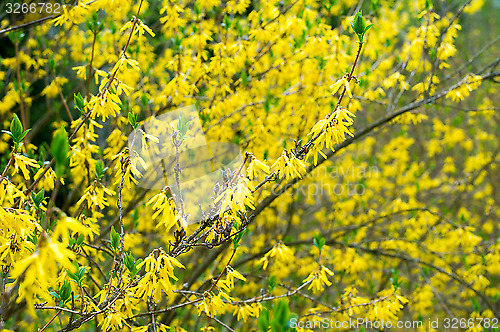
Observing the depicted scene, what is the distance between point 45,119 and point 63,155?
151 inches

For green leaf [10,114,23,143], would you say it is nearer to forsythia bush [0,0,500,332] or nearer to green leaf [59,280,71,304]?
forsythia bush [0,0,500,332]

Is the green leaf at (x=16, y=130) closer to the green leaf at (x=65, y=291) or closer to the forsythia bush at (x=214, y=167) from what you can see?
the forsythia bush at (x=214, y=167)

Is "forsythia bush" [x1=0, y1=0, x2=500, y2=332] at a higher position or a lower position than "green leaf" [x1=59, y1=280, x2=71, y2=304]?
higher

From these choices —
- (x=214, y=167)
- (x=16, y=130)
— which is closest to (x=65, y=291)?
(x=16, y=130)

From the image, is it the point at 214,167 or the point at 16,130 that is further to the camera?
the point at 214,167

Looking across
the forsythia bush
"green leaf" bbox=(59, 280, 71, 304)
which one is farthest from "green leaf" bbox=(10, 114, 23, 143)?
"green leaf" bbox=(59, 280, 71, 304)

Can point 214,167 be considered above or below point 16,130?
above

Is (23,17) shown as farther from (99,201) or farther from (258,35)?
(99,201)

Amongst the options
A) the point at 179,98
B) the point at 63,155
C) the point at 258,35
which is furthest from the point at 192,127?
the point at 63,155

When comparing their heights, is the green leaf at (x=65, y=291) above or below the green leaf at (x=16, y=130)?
below

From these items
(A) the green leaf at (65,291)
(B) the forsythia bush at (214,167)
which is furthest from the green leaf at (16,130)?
(A) the green leaf at (65,291)

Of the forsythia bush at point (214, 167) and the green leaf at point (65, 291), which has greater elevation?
the forsythia bush at point (214, 167)

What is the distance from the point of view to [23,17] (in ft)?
11.7

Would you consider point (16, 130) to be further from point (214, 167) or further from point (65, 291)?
point (214, 167)
